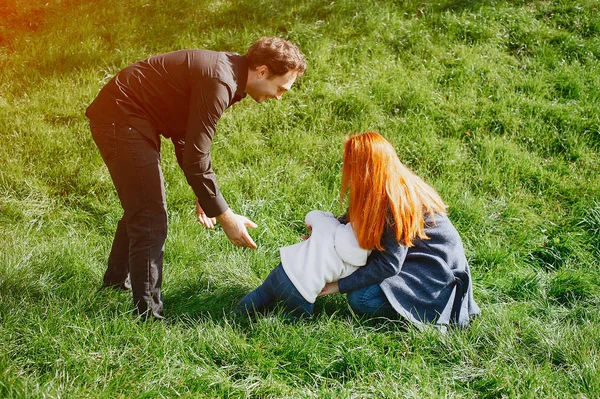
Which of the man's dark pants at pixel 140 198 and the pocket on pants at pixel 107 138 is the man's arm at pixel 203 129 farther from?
the pocket on pants at pixel 107 138

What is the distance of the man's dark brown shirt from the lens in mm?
3027

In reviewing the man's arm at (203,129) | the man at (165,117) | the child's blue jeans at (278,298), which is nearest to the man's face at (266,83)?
the man at (165,117)

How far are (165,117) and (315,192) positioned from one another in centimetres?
193

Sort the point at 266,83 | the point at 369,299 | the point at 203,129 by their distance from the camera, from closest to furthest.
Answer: the point at 203,129
the point at 266,83
the point at 369,299

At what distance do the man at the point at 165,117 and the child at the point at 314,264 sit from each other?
0.92 feet

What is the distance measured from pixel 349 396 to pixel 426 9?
561cm

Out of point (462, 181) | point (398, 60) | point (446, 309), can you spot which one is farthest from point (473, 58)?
point (446, 309)

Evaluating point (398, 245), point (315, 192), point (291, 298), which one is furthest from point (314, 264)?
point (315, 192)

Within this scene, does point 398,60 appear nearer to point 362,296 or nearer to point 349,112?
point 349,112

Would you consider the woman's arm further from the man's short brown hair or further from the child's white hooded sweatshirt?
the man's short brown hair

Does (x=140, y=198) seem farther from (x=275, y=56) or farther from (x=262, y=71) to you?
(x=275, y=56)

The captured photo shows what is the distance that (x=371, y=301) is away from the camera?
11.2 feet

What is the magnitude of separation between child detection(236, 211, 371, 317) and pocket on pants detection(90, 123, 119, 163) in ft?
3.72

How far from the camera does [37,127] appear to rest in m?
5.32
